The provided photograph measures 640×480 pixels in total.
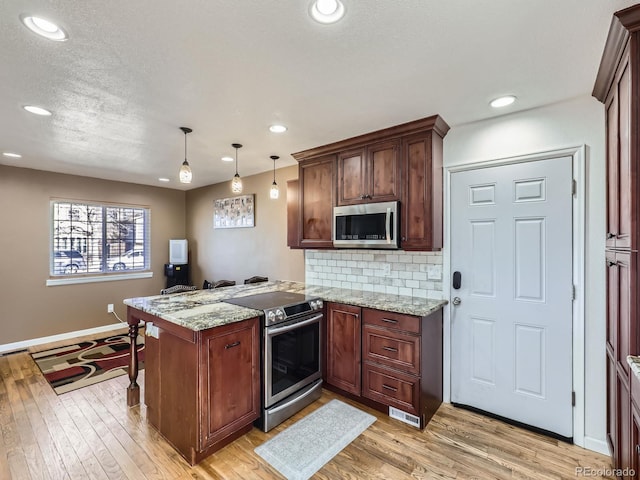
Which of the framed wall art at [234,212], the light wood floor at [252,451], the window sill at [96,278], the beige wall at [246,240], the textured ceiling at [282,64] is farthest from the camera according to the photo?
the framed wall art at [234,212]

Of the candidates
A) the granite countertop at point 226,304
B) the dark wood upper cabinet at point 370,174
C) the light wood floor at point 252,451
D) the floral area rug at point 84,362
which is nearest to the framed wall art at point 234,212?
the granite countertop at point 226,304

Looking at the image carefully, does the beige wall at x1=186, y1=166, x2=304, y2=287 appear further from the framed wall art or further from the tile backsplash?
the tile backsplash

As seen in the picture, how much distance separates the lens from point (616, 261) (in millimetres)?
1725

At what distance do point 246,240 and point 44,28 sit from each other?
352cm

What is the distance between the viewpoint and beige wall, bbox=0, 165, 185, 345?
412 centimetres

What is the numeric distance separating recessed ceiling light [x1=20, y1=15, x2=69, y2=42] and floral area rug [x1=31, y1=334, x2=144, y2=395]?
10.2 feet

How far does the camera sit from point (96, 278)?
488 centimetres

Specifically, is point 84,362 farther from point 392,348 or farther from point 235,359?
point 392,348

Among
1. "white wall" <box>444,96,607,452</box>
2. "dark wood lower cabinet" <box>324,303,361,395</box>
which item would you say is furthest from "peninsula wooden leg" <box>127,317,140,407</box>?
"white wall" <box>444,96,607,452</box>

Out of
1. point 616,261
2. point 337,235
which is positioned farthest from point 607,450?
point 337,235

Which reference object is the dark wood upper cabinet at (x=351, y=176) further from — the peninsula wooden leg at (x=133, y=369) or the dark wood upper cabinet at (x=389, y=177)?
the peninsula wooden leg at (x=133, y=369)

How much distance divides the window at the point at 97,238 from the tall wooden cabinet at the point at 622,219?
6128mm

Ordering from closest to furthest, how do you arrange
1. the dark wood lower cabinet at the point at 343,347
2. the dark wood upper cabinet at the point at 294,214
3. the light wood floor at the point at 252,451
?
1. the light wood floor at the point at 252,451
2. the dark wood lower cabinet at the point at 343,347
3. the dark wood upper cabinet at the point at 294,214

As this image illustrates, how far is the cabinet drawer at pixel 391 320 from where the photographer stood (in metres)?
2.40
